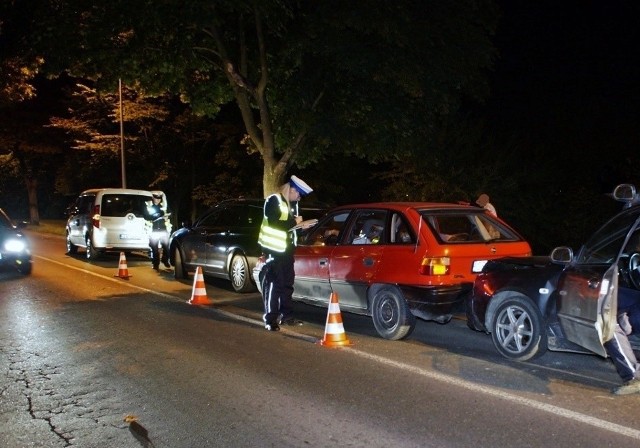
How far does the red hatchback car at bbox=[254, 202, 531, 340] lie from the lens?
24.7ft

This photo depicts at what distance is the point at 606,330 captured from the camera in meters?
5.48

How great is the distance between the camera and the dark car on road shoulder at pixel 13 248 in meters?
13.4

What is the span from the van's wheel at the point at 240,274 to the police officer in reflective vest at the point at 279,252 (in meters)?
2.88

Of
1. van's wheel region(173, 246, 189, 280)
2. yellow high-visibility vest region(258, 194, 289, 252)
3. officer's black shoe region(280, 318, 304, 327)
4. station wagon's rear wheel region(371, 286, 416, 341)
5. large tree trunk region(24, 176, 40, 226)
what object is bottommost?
officer's black shoe region(280, 318, 304, 327)

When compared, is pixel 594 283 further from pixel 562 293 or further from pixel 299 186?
pixel 299 186

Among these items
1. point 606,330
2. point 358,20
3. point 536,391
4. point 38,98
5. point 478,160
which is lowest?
point 536,391

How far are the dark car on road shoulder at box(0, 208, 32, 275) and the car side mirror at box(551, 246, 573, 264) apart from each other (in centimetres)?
1114

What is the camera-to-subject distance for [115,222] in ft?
55.6

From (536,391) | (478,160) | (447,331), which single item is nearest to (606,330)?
(536,391)

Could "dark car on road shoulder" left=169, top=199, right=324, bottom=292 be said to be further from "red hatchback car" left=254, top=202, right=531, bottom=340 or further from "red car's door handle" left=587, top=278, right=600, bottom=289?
"red car's door handle" left=587, top=278, right=600, bottom=289

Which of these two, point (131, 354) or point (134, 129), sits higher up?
point (134, 129)

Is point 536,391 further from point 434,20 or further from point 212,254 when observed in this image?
point 434,20

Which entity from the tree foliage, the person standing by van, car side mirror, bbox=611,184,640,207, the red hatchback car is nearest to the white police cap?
the red hatchback car

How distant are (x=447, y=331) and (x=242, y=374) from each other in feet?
10.6
